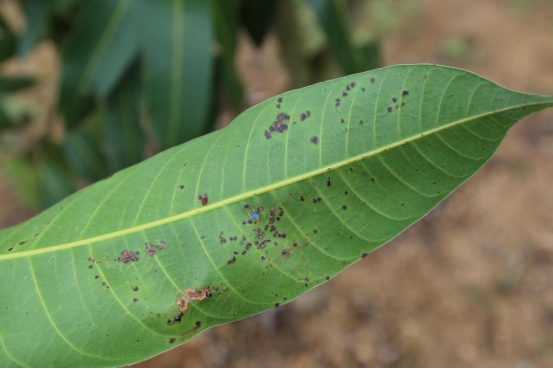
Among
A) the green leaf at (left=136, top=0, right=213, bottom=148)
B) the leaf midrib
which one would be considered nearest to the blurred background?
the green leaf at (left=136, top=0, right=213, bottom=148)

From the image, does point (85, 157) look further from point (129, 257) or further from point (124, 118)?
point (129, 257)

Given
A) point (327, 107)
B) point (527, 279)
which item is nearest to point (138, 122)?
point (327, 107)

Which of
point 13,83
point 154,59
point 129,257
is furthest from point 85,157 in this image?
point 129,257

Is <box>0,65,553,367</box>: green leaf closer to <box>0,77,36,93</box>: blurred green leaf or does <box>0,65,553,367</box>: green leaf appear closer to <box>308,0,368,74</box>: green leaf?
<box>308,0,368,74</box>: green leaf

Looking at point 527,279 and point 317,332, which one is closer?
point 317,332

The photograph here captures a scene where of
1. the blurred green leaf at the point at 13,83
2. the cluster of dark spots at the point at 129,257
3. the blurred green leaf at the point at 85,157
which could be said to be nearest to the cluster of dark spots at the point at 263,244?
the cluster of dark spots at the point at 129,257

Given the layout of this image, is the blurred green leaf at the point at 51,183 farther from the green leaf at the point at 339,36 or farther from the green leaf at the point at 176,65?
the green leaf at the point at 339,36

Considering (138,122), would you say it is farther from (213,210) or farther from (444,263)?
(444,263)

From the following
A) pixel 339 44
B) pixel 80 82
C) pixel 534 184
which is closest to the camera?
pixel 339 44
